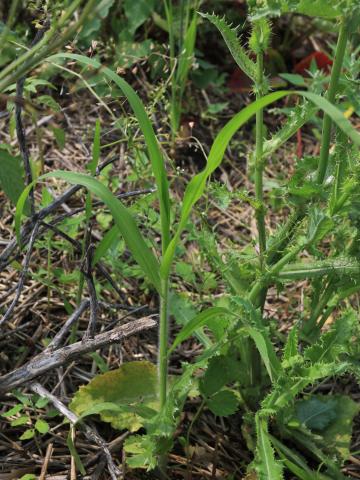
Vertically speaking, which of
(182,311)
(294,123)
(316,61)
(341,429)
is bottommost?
(341,429)

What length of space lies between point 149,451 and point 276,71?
80.3 inches

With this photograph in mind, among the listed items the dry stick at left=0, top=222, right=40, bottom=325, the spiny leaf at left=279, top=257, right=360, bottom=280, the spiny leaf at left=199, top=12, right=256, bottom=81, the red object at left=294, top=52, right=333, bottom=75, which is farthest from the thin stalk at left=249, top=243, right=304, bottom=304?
the red object at left=294, top=52, right=333, bottom=75

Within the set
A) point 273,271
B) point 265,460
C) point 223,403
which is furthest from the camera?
point 223,403

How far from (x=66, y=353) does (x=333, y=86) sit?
85cm

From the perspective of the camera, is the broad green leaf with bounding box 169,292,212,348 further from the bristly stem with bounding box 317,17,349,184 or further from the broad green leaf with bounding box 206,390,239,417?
the bristly stem with bounding box 317,17,349,184

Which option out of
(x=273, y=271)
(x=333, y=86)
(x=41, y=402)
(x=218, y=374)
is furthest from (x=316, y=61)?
(x=41, y=402)

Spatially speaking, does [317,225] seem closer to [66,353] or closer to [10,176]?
[66,353]

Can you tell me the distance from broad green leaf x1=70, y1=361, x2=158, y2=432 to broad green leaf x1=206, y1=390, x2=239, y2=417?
0.15 m

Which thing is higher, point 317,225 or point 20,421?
point 317,225

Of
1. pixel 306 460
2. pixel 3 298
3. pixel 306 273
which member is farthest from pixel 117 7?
pixel 306 460

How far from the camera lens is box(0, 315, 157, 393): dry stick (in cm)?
148

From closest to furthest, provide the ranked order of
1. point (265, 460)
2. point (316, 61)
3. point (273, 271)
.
Result: point (265, 460) < point (273, 271) < point (316, 61)

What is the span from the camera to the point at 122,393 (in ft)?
5.63

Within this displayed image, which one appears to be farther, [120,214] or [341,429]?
[341,429]
